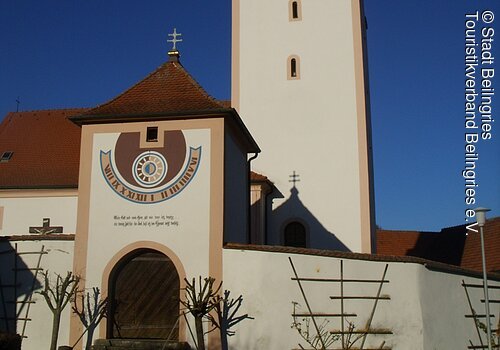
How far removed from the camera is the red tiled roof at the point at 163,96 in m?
13.5

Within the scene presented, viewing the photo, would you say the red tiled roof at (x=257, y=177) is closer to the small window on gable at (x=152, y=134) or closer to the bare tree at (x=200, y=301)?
the small window on gable at (x=152, y=134)

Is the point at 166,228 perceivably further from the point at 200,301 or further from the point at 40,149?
the point at 40,149

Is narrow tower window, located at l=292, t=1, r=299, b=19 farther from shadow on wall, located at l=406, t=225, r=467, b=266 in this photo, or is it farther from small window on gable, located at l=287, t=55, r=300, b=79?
shadow on wall, located at l=406, t=225, r=467, b=266

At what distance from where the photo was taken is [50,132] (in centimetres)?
2167

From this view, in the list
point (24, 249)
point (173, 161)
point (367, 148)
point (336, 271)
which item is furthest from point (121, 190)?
point (367, 148)

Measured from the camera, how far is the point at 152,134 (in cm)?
1356

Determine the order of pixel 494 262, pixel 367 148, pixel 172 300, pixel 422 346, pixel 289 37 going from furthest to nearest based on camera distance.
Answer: pixel 494 262
pixel 289 37
pixel 367 148
pixel 172 300
pixel 422 346

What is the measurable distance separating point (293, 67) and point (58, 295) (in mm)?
12183

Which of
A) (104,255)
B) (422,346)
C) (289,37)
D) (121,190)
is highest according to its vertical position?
(289,37)

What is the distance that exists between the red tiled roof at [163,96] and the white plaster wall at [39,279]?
3.24 meters

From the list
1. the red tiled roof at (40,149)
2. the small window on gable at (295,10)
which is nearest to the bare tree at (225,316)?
the red tiled roof at (40,149)

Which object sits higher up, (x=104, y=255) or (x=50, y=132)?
(x=50, y=132)

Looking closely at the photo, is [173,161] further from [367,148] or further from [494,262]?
[494,262]

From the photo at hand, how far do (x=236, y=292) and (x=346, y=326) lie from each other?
7.73 feet
